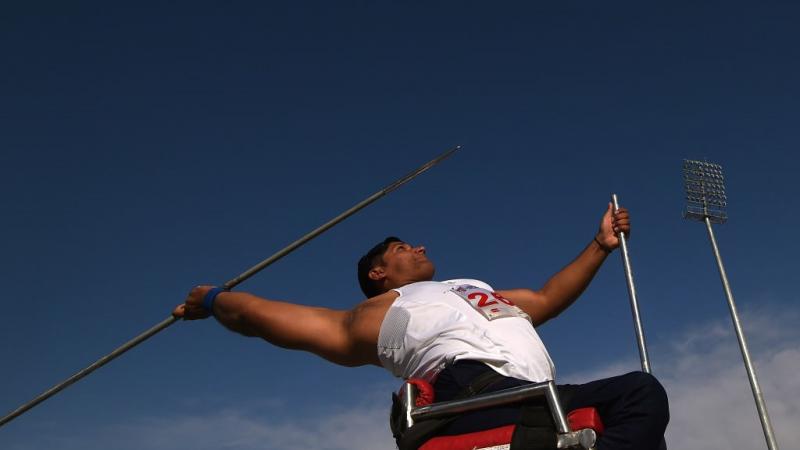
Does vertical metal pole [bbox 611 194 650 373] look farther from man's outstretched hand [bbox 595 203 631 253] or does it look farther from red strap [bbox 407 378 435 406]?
red strap [bbox 407 378 435 406]

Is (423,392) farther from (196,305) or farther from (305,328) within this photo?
(196,305)

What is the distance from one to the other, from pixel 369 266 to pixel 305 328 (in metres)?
1.44

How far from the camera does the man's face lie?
17.1ft

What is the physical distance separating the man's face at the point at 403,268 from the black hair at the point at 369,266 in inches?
2.2

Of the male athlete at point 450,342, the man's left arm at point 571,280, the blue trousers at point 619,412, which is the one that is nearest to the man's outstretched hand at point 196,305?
the male athlete at point 450,342

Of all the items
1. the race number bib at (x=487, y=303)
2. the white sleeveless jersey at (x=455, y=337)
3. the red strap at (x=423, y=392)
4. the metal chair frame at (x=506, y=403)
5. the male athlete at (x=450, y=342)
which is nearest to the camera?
the metal chair frame at (x=506, y=403)

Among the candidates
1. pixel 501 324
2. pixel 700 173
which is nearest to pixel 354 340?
pixel 501 324

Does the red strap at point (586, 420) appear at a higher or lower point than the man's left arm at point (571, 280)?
lower

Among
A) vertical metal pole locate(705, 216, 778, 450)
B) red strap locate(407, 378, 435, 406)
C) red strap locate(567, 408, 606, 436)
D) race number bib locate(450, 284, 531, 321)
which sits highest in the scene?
vertical metal pole locate(705, 216, 778, 450)

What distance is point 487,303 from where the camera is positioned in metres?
4.14

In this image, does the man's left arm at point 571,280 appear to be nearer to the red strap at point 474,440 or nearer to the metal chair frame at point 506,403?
the metal chair frame at point 506,403

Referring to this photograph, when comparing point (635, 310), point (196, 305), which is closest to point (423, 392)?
point (635, 310)

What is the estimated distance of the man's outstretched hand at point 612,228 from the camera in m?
5.09

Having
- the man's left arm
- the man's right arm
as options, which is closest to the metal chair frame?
the man's right arm
